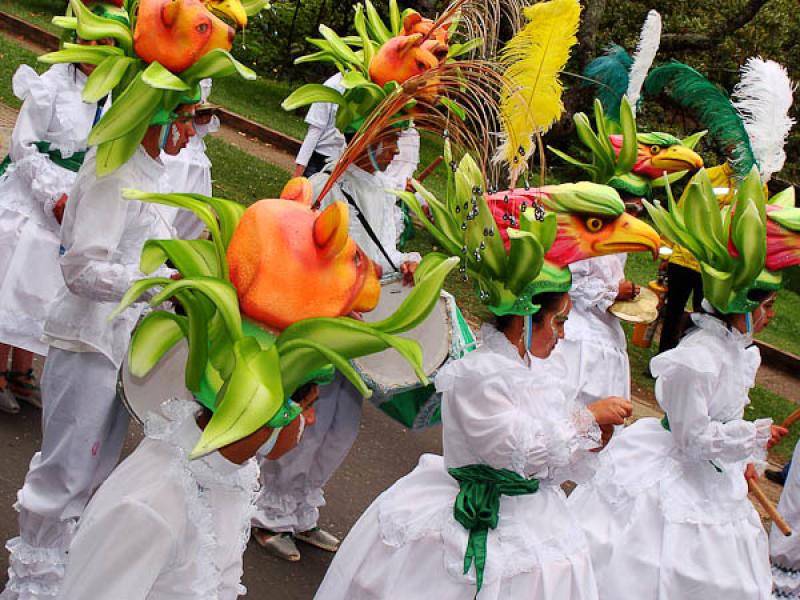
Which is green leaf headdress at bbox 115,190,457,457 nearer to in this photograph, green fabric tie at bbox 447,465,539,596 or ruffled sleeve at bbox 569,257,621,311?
green fabric tie at bbox 447,465,539,596

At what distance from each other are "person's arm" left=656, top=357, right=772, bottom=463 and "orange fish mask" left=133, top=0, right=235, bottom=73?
2.53m

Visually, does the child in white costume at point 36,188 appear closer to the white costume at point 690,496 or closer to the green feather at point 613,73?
the white costume at point 690,496

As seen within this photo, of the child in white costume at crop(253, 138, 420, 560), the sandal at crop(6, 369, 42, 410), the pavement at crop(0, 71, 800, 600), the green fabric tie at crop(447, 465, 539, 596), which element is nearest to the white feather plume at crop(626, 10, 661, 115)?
the child in white costume at crop(253, 138, 420, 560)

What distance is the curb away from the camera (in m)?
16.1

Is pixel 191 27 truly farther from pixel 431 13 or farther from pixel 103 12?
pixel 431 13

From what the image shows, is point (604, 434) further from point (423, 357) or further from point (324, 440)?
point (324, 440)

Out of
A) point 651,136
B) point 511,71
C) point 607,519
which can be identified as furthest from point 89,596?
point 651,136

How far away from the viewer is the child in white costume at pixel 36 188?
6.02 metres

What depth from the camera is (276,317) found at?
10.0 feet

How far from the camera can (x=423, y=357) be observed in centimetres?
524

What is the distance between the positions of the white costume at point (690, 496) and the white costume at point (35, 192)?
309 cm

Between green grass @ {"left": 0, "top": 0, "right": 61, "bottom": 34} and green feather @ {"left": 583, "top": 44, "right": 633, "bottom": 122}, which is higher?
green feather @ {"left": 583, "top": 44, "right": 633, "bottom": 122}

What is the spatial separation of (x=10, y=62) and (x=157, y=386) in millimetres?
13736

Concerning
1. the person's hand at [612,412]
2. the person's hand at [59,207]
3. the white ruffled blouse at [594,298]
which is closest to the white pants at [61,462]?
the person's hand at [59,207]
